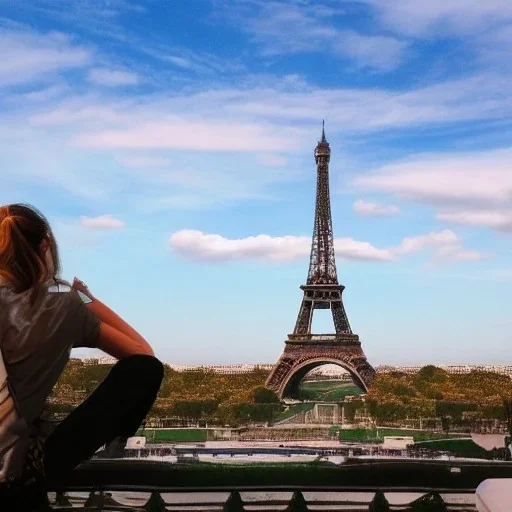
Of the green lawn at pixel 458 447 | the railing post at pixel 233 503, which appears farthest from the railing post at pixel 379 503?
the green lawn at pixel 458 447

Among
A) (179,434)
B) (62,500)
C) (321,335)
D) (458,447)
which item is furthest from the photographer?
(321,335)

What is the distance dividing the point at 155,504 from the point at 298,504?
0.61 metres

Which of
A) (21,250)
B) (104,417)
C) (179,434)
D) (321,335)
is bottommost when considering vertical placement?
(104,417)

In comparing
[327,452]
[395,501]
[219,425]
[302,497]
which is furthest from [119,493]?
[219,425]

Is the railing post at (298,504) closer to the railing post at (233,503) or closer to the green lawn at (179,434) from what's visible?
the railing post at (233,503)

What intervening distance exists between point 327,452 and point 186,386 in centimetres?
2350

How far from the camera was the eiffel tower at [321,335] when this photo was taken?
43594mm

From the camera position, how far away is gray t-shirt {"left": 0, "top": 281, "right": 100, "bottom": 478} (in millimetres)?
2229

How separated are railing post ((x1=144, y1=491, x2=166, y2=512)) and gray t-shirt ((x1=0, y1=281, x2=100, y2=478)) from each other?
1.48m

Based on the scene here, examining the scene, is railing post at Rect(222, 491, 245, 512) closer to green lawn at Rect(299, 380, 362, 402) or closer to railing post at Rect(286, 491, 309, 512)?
railing post at Rect(286, 491, 309, 512)

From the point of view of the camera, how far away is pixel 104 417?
2279 millimetres

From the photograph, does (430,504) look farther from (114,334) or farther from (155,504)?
(114,334)

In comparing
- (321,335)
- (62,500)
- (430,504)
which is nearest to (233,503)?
(62,500)

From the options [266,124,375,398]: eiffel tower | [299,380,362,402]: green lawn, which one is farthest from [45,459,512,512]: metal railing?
[299,380,362,402]: green lawn
